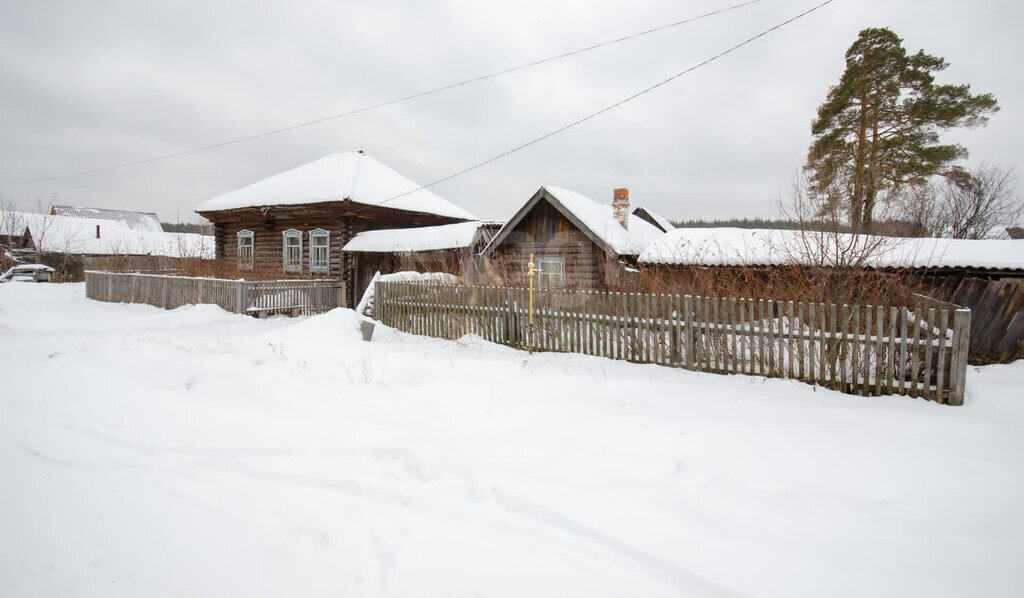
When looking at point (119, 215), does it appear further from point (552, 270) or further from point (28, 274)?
point (552, 270)

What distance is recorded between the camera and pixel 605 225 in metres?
15.1

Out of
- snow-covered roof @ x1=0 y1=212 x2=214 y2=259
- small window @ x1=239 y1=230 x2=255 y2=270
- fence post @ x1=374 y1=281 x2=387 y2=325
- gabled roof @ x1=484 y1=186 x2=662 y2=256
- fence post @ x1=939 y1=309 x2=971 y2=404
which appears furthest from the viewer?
snow-covered roof @ x1=0 y1=212 x2=214 y2=259

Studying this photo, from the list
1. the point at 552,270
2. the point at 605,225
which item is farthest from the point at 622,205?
the point at 552,270

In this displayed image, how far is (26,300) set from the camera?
1744 centimetres

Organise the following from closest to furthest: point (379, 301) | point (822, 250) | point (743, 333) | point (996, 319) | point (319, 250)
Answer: point (743, 333) → point (822, 250) → point (996, 319) → point (379, 301) → point (319, 250)

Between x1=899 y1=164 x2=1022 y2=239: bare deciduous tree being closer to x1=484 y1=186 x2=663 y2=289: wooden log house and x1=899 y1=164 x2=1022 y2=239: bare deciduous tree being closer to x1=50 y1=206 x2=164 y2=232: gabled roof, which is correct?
x1=484 y1=186 x2=663 y2=289: wooden log house

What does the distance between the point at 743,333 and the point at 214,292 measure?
15.0 meters

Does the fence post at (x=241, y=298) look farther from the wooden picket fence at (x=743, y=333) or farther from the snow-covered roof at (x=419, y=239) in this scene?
the wooden picket fence at (x=743, y=333)

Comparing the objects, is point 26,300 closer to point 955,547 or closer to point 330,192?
point 330,192

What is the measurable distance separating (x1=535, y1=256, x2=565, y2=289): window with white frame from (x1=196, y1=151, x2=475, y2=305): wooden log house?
8.53m

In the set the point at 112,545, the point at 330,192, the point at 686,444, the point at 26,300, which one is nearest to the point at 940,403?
the point at 686,444

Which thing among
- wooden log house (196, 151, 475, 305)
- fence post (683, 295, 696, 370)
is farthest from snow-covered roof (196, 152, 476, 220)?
fence post (683, 295, 696, 370)

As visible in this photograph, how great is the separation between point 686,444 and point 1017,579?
6.69ft

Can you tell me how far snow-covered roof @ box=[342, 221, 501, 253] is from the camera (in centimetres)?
1775
